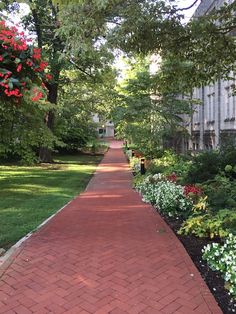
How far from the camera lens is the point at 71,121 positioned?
36719mm

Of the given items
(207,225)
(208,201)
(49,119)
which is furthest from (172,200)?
(49,119)

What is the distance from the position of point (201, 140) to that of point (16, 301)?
68.7ft

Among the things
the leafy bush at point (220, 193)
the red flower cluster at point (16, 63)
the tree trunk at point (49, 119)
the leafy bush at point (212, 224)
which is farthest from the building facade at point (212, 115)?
the red flower cluster at point (16, 63)

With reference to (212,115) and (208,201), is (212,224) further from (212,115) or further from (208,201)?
(212,115)

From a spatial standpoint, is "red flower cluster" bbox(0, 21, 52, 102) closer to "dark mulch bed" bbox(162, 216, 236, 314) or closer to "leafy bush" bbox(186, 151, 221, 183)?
"dark mulch bed" bbox(162, 216, 236, 314)

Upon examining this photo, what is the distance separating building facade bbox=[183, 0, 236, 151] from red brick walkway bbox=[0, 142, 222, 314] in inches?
398

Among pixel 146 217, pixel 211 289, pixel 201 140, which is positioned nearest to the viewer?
pixel 211 289

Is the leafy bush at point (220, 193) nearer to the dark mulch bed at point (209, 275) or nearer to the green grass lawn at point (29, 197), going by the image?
the dark mulch bed at point (209, 275)

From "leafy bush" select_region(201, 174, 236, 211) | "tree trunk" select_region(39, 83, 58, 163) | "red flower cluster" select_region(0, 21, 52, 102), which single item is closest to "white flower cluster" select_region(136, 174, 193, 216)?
"leafy bush" select_region(201, 174, 236, 211)

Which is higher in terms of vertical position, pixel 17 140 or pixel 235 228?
pixel 17 140

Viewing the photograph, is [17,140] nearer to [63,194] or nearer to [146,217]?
[63,194]

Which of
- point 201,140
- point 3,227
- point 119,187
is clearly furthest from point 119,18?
point 201,140

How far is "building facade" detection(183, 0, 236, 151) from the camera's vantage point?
60.8ft

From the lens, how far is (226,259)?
4.66 m
